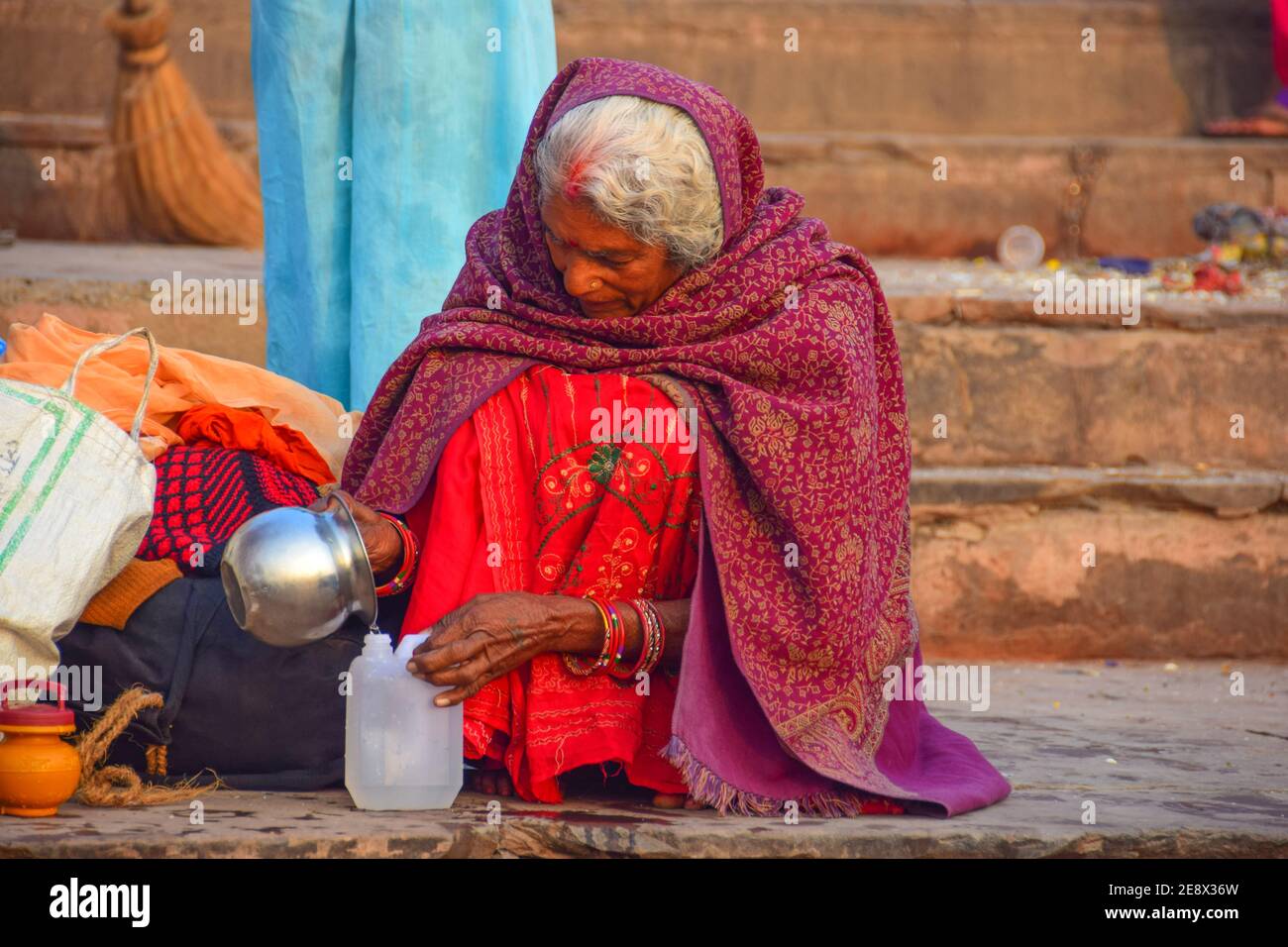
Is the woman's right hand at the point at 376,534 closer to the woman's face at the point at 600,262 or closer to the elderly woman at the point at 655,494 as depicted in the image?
the elderly woman at the point at 655,494

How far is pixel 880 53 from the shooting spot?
23.9 feet

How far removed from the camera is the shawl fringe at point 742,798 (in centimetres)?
334

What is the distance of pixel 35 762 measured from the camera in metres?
3.16

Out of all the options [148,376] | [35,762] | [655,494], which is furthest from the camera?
[148,376]

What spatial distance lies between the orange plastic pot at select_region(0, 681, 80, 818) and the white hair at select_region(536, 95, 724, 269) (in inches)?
51.6

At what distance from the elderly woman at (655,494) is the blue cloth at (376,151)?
125cm

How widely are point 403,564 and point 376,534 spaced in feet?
0.29

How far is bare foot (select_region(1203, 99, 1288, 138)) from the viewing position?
713 centimetres

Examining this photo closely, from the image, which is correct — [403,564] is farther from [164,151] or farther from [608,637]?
[164,151]

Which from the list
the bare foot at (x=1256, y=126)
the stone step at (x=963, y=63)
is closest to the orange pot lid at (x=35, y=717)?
the stone step at (x=963, y=63)

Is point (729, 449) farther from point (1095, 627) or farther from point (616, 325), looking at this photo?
point (1095, 627)

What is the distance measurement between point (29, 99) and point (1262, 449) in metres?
4.76

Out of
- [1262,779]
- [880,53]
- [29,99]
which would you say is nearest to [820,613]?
[1262,779]

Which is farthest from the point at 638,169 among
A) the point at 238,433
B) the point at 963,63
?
the point at 963,63
